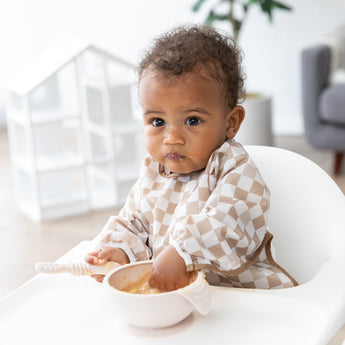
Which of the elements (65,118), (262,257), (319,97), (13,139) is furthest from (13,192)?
(262,257)

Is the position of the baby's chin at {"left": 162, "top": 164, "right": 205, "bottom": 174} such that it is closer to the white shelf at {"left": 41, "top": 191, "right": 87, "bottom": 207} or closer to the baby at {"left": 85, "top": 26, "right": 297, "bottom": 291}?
the baby at {"left": 85, "top": 26, "right": 297, "bottom": 291}

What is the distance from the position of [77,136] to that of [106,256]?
1914 mm

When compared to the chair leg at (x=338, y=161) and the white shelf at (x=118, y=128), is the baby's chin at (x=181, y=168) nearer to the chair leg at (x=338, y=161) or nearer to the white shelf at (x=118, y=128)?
the white shelf at (x=118, y=128)

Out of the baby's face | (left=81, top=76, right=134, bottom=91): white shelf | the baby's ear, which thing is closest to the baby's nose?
the baby's face

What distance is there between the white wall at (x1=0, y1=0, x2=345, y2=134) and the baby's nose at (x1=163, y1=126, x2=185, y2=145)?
2.62m

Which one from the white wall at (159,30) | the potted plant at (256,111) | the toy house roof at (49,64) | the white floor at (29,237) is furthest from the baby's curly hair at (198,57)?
the white wall at (159,30)

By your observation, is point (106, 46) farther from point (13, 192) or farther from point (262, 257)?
point (262, 257)

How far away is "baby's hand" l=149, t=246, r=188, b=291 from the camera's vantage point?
86 cm

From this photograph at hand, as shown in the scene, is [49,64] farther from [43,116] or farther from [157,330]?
[157,330]

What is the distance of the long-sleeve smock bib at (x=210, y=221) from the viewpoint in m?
0.90

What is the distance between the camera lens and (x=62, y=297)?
36.6 inches

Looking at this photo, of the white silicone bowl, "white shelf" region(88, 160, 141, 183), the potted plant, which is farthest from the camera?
the potted plant

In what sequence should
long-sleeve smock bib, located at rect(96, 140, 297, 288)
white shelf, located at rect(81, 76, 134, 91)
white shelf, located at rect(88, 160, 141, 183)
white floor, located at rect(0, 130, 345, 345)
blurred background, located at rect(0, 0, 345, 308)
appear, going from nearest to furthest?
long-sleeve smock bib, located at rect(96, 140, 297, 288), white floor, located at rect(0, 130, 345, 345), blurred background, located at rect(0, 0, 345, 308), white shelf, located at rect(81, 76, 134, 91), white shelf, located at rect(88, 160, 141, 183)

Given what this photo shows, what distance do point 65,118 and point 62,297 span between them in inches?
74.0
